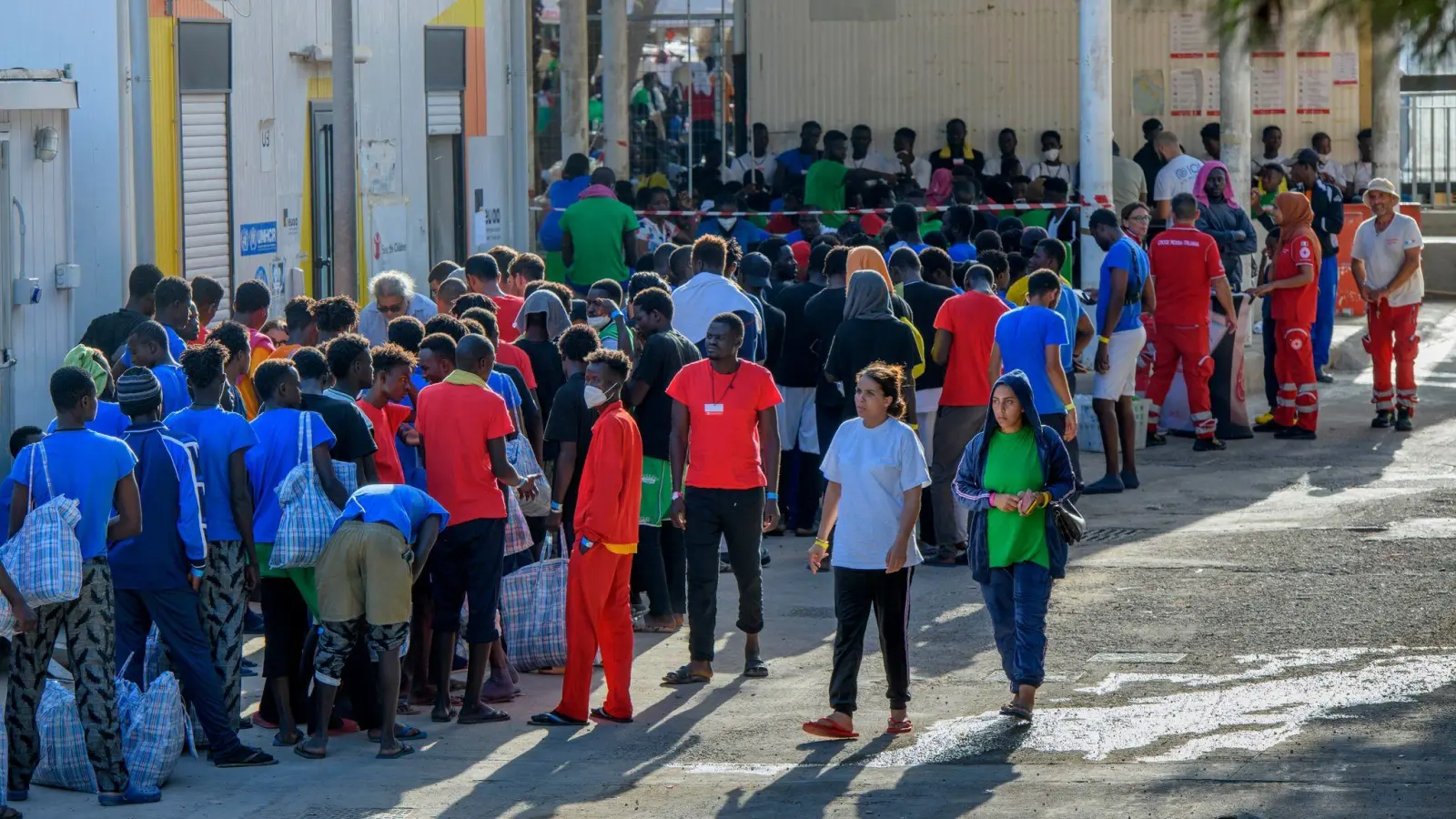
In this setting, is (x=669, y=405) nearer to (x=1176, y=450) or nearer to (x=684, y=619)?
(x=684, y=619)

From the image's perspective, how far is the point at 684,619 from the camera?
1091 centimetres

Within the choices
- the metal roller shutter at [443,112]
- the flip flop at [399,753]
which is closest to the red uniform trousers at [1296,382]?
the metal roller shutter at [443,112]

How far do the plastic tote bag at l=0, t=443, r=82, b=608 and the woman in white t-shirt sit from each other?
3149mm

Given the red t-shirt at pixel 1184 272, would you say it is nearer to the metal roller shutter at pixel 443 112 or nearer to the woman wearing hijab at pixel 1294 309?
the woman wearing hijab at pixel 1294 309

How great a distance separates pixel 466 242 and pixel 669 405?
8731 millimetres

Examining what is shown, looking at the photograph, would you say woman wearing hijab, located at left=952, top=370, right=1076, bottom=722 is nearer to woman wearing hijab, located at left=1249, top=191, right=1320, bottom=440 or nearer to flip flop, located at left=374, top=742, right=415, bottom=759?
flip flop, located at left=374, top=742, right=415, bottom=759

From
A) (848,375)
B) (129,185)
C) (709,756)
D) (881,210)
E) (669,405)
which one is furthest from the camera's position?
(881,210)

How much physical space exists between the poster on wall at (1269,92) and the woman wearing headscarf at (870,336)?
52.0ft

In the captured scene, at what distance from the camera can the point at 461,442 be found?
28.6 feet

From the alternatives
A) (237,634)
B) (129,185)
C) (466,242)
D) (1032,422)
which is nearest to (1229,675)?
(1032,422)

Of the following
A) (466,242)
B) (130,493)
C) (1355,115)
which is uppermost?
(1355,115)

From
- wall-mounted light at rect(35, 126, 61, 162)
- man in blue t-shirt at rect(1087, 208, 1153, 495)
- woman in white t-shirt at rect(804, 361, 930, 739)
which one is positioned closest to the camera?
woman in white t-shirt at rect(804, 361, 930, 739)

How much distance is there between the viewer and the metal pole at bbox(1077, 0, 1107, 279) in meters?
19.3

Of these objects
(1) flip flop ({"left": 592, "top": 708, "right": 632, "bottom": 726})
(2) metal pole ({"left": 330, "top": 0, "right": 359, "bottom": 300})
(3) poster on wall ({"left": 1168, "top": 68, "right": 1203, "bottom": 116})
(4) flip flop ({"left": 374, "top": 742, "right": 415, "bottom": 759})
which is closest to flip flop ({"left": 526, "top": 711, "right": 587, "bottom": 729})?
(1) flip flop ({"left": 592, "top": 708, "right": 632, "bottom": 726})
